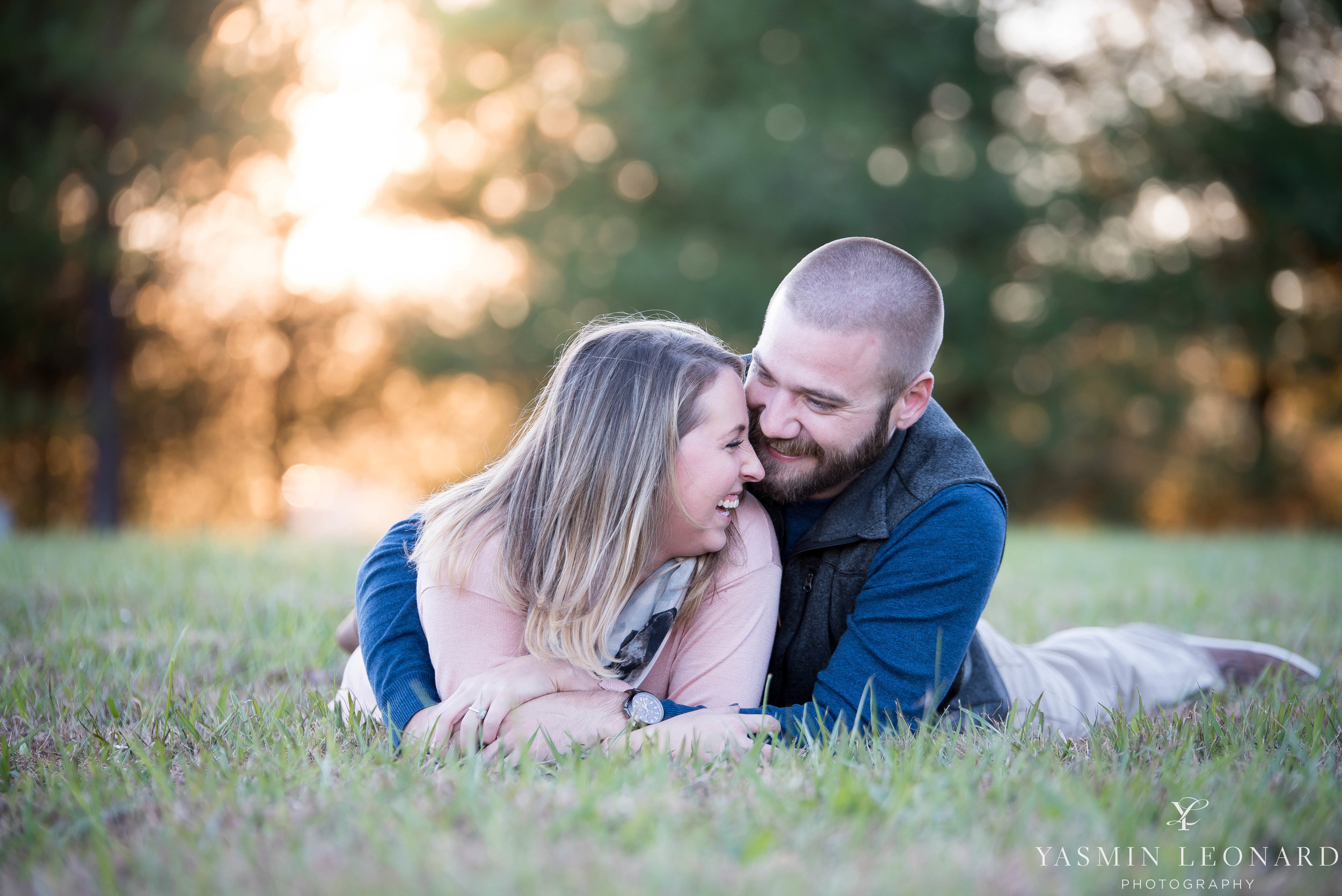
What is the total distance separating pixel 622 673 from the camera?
104 inches

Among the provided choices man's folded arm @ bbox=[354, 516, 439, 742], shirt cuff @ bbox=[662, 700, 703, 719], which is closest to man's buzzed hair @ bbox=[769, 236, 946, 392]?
shirt cuff @ bbox=[662, 700, 703, 719]

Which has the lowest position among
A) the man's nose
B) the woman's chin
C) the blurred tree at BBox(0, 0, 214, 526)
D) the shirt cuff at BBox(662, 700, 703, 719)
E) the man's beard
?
the shirt cuff at BBox(662, 700, 703, 719)

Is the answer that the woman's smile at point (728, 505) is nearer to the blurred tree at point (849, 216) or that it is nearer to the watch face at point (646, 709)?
the watch face at point (646, 709)

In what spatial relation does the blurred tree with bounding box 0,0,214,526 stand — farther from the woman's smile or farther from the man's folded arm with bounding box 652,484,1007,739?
the man's folded arm with bounding box 652,484,1007,739

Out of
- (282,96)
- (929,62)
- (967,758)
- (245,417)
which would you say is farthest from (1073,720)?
(245,417)

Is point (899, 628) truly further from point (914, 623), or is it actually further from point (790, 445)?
point (790, 445)

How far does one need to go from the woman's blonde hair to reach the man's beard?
27 cm

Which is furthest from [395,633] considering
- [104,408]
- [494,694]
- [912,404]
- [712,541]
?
[104,408]

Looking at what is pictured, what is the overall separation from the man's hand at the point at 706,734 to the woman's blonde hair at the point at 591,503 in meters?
0.26

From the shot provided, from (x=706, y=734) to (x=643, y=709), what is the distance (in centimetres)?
21

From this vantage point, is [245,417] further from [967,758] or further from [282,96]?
[967,758]

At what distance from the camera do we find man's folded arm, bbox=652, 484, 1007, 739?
A: 256cm

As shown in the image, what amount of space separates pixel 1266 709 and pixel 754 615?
4.86 feet

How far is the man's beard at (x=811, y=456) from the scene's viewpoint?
113 inches
